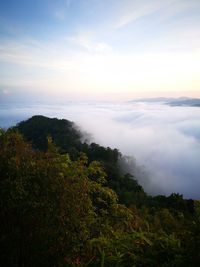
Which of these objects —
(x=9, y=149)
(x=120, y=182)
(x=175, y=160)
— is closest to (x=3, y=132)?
(x=9, y=149)

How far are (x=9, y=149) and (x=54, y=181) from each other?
180cm

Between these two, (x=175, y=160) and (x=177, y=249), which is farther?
(x=175, y=160)

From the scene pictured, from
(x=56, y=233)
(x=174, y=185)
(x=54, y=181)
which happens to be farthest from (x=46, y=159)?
(x=174, y=185)

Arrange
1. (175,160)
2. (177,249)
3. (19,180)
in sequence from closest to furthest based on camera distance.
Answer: (177,249) → (19,180) → (175,160)

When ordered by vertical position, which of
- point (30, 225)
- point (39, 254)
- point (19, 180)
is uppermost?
point (19, 180)

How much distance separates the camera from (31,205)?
6949mm

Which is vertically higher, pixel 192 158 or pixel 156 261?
pixel 156 261

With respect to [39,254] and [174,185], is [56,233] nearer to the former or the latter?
[39,254]

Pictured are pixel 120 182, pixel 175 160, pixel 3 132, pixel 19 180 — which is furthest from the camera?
pixel 175 160

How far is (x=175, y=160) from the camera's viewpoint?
17200 centimetres

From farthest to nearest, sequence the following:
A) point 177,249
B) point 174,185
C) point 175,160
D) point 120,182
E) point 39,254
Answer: point 175,160 → point 174,185 → point 120,182 → point 39,254 → point 177,249

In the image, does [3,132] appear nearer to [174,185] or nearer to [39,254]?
[39,254]

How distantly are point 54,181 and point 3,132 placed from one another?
325 cm

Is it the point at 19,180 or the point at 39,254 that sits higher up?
the point at 19,180
